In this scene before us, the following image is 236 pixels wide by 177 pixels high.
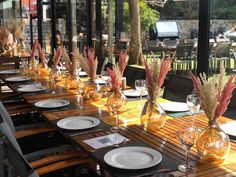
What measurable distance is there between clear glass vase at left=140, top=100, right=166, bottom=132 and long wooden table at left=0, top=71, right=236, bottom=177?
0.12ft

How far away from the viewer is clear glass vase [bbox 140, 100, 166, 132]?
78.1 inches

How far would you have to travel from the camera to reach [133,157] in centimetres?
157

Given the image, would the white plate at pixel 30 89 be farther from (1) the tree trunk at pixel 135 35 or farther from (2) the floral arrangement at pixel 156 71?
(1) the tree trunk at pixel 135 35

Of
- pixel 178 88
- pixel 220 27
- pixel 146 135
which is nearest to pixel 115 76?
pixel 146 135

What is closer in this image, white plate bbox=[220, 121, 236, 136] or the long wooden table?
the long wooden table

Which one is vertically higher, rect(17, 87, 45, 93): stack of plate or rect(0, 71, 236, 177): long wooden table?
rect(17, 87, 45, 93): stack of plate

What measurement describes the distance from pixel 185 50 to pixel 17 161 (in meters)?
4.04

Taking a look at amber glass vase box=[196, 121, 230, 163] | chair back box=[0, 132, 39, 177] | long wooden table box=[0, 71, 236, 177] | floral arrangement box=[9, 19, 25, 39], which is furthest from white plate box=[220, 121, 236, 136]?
floral arrangement box=[9, 19, 25, 39]

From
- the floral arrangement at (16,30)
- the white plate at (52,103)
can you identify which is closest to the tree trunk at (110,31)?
the floral arrangement at (16,30)

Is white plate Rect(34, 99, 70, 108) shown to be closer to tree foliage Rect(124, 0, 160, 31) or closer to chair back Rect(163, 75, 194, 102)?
chair back Rect(163, 75, 194, 102)

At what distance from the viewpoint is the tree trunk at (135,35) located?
19.2ft

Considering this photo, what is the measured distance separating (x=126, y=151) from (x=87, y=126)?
48 cm

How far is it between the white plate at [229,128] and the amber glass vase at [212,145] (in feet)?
1.06

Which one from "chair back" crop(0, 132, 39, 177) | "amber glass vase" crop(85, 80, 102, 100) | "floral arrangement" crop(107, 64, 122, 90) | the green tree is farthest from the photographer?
the green tree
